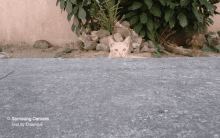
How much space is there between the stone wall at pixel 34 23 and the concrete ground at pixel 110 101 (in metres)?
1.80

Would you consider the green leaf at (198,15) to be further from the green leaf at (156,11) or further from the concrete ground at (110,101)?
the concrete ground at (110,101)

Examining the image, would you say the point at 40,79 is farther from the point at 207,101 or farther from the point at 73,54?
the point at 73,54

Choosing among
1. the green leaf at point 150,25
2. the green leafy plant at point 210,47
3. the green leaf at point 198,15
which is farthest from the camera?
the green leafy plant at point 210,47

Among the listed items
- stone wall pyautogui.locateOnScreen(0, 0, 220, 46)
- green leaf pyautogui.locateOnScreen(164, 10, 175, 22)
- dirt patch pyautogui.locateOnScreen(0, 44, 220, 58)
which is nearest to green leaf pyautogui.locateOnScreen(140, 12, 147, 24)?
green leaf pyautogui.locateOnScreen(164, 10, 175, 22)

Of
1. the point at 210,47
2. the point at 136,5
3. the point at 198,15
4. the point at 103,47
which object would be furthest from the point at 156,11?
the point at 210,47

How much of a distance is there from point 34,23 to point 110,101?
2.84 meters

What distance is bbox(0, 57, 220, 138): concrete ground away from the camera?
2.04ft

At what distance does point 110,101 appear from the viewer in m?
0.85

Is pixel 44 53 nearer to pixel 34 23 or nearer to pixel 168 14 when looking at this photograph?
pixel 34 23

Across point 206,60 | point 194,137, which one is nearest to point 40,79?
point 194,137

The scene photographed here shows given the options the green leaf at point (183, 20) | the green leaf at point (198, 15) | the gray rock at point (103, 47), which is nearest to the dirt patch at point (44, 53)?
the gray rock at point (103, 47)

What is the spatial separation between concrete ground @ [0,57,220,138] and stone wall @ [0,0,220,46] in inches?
70.9

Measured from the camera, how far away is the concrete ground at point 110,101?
623mm

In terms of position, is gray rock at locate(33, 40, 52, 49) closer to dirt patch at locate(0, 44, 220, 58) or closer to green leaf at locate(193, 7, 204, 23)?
dirt patch at locate(0, 44, 220, 58)
